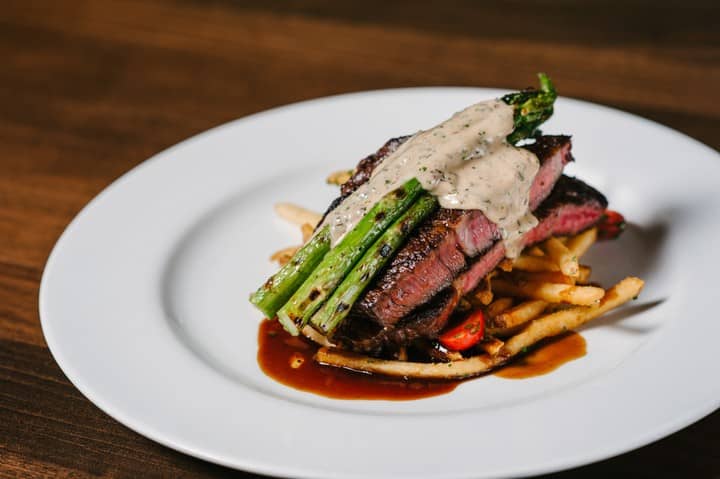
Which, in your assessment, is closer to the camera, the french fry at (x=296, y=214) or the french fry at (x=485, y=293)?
the french fry at (x=485, y=293)

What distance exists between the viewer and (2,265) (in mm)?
5441

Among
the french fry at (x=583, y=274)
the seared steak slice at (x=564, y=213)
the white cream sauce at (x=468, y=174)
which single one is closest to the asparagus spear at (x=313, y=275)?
the white cream sauce at (x=468, y=174)

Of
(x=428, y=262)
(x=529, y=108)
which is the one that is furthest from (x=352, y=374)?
(x=529, y=108)

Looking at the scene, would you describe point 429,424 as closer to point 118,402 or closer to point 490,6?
point 118,402

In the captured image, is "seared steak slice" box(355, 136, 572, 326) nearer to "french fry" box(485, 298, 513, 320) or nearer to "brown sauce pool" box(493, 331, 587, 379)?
"french fry" box(485, 298, 513, 320)

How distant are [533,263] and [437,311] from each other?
628mm

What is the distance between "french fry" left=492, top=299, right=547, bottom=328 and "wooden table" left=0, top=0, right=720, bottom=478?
2.42m

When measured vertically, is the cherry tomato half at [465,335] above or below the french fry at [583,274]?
below

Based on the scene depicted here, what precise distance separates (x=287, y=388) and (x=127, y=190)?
1.98 m

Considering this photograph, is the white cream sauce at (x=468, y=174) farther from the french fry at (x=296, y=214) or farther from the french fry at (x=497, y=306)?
the french fry at (x=296, y=214)

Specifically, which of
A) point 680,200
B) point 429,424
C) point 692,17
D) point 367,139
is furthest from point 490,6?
point 429,424

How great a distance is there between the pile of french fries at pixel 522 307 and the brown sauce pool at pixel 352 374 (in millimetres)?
41

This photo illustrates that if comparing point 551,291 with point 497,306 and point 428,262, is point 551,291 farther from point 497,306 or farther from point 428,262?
point 428,262

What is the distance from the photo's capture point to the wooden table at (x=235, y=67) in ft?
21.0
